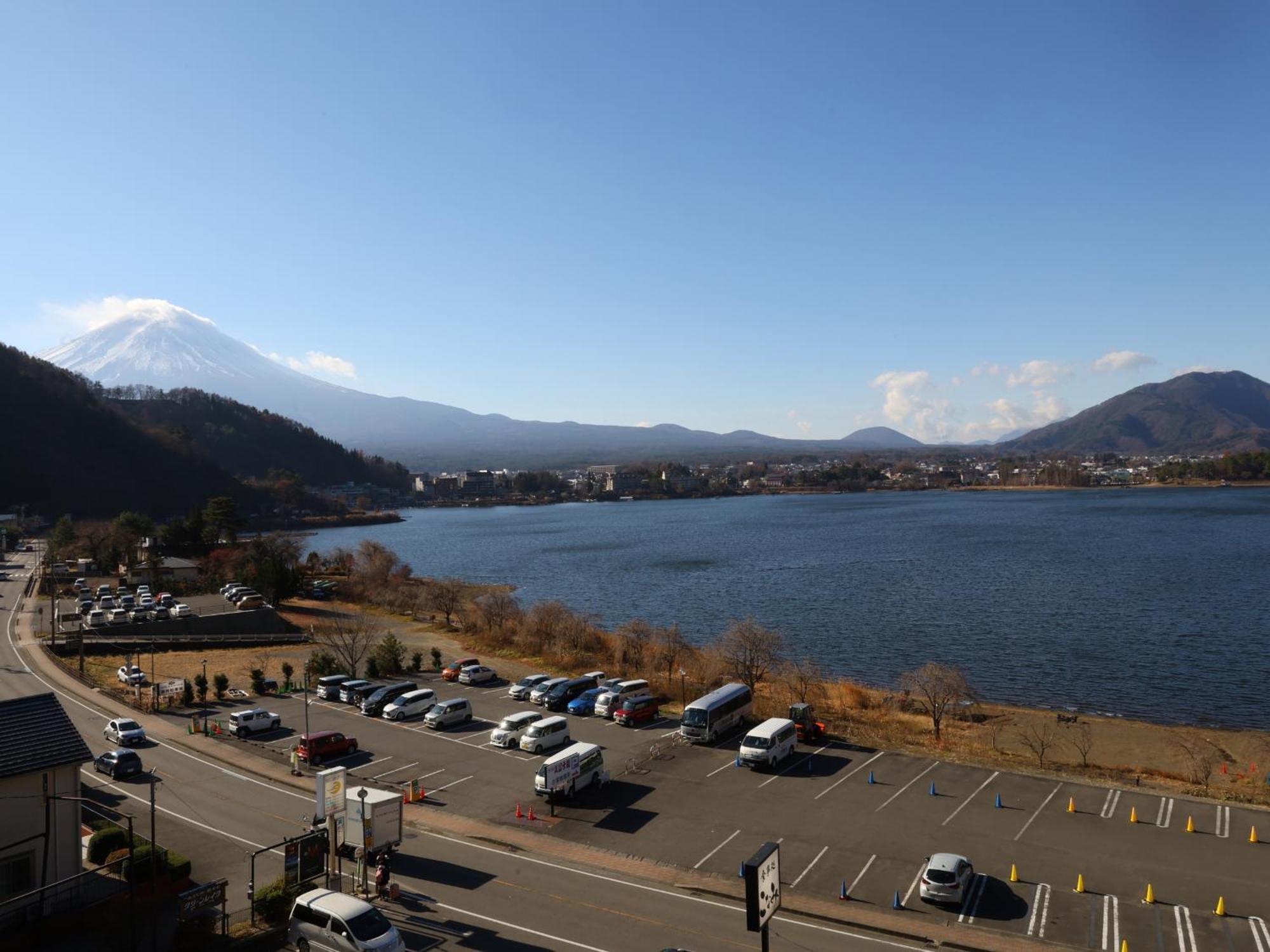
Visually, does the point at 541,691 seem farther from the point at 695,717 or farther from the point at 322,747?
the point at 322,747

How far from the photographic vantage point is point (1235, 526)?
9025 cm

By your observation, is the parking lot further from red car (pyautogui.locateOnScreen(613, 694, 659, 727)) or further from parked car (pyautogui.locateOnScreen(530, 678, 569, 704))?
parked car (pyautogui.locateOnScreen(530, 678, 569, 704))

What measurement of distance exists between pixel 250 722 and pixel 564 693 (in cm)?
885

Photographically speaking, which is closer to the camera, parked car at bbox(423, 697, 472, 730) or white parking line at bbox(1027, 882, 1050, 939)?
white parking line at bbox(1027, 882, 1050, 939)

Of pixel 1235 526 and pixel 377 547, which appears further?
pixel 1235 526

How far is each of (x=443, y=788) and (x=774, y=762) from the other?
7.52 metres

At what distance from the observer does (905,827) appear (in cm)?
1597

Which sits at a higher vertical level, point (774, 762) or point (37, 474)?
point (37, 474)

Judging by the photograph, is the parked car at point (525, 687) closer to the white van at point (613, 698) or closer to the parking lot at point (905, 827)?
the white van at point (613, 698)

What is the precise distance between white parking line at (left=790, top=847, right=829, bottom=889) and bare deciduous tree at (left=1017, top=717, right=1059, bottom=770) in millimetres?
10343

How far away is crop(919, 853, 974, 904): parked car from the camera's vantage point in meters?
12.7

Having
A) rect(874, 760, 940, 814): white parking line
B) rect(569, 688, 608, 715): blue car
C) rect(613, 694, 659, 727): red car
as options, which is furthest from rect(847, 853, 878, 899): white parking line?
rect(569, 688, 608, 715): blue car

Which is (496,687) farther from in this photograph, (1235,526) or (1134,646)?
(1235,526)

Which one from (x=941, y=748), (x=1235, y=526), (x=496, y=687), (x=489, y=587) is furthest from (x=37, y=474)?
(x=1235, y=526)
